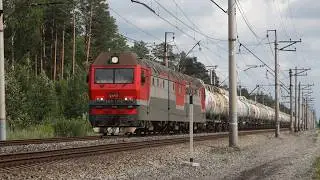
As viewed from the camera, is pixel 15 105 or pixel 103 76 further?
pixel 15 105

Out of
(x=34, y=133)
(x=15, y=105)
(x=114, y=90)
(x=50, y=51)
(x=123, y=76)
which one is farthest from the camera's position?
(x=50, y=51)

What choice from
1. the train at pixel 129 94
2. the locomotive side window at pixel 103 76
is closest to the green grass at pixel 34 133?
the train at pixel 129 94

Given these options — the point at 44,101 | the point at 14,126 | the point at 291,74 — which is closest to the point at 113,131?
the point at 14,126

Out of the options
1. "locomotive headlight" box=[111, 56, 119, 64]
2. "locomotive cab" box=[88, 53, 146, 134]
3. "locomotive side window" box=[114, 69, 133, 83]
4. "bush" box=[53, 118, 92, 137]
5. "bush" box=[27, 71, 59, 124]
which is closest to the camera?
"locomotive cab" box=[88, 53, 146, 134]

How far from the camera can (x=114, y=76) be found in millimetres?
28938

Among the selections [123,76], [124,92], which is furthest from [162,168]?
[123,76]

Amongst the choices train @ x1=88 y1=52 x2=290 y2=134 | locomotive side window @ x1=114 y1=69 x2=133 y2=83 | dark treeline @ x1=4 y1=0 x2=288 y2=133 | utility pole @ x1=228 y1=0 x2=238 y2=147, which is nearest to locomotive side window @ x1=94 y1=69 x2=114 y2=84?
train @ x1=88 y1=52 x2=290 y2=134

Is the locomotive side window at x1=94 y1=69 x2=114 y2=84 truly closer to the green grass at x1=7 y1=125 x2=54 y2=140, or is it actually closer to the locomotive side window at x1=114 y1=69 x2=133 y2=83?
the locomotive side window at x1=114 y1=69 x2=133 y2=83

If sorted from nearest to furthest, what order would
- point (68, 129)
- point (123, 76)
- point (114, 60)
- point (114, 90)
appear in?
point (114, 90), point (123, 76), point (114, 60), point (68, 129)

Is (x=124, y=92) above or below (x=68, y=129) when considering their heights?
above

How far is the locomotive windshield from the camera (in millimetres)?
28672

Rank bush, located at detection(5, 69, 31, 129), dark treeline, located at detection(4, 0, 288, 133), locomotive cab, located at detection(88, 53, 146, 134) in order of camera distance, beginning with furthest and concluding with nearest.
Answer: dark treeline, located at detection(4, 0, 288, 133) < bush, located at detection(5, 69, 31, 129) < locomotive cab, located at detection(88, 53, 146, 134)

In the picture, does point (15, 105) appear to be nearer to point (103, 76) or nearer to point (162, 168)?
point (103, 76)

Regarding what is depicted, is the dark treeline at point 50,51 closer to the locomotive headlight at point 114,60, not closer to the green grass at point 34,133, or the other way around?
the locomotive headlight at point 114,60
